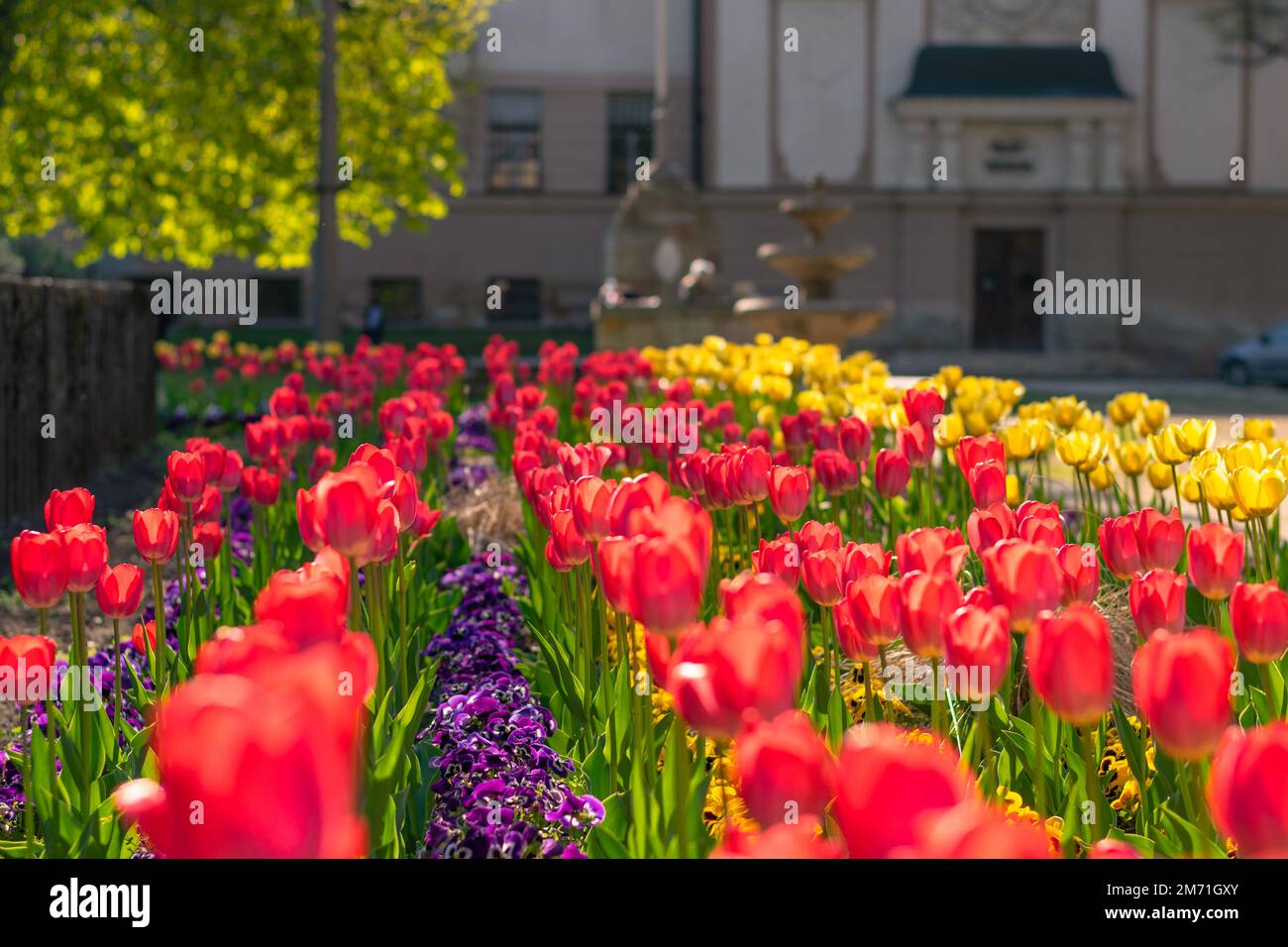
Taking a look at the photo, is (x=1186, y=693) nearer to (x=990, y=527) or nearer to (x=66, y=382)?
(x=990, y=527)

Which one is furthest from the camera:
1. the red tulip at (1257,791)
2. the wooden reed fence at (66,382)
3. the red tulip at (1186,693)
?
the wooden reed fence at (66,382)

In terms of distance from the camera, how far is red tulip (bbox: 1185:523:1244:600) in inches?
111

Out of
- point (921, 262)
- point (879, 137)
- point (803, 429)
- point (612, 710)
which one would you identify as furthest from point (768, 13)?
point (612, 710)

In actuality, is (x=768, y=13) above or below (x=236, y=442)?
above

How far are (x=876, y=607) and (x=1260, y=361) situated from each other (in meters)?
28.6

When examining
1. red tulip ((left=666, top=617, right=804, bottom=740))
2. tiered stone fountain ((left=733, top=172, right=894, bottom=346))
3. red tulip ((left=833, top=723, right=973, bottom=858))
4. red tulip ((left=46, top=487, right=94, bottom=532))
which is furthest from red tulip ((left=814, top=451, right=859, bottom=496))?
tiered stone fountain ((left=733, top=172, right=894, bottom=346))

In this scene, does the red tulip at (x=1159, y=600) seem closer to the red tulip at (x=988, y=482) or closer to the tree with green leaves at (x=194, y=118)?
the red tulip at (x=988, y=482)

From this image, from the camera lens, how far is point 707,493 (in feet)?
12.6

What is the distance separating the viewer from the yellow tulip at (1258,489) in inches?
134

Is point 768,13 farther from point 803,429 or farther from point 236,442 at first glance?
point 803,429

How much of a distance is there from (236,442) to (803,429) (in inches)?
346

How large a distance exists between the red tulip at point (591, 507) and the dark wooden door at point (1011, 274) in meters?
34.8

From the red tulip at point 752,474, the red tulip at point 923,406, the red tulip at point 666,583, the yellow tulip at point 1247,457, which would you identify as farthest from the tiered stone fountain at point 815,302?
the red tulip at point 666,583
